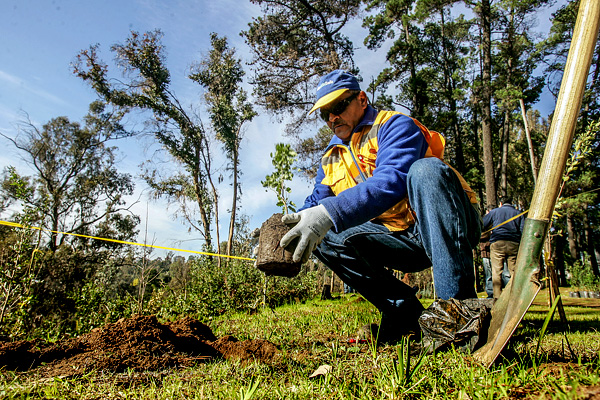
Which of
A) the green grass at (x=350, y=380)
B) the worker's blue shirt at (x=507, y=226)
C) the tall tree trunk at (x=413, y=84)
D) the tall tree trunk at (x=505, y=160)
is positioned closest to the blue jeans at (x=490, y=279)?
the worker's blue shirt at (x=507, y=226)

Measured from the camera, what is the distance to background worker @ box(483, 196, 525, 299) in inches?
283

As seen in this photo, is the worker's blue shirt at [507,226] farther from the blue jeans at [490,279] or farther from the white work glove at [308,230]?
the white work glove at [308,230]

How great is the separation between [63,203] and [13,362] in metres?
27.9

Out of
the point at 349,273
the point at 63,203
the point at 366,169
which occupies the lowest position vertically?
the point at 349,273

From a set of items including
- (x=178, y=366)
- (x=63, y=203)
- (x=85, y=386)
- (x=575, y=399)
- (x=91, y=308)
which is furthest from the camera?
(x=63, y=203)

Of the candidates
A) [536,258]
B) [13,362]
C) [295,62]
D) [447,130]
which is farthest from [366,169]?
[447,130]

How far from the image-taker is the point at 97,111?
25766 millimetres

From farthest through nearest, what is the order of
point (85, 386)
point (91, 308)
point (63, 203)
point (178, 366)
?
1. point (63, 203)
2. point (91, 308)
3. point (178, 366)
4. point (85, 386)

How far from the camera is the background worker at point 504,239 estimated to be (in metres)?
7.18

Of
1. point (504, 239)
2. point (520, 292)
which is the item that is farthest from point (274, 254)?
point (504, 239)

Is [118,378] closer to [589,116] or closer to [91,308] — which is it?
[91,308]

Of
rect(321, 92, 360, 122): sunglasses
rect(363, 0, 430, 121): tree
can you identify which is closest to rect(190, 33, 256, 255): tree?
rect(363, 0, 430, 121): tree

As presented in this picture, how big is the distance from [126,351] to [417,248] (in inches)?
72.3

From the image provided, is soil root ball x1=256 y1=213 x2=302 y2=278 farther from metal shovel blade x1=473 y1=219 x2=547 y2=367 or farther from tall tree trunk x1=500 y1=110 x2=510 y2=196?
tall tree trunk x1=500 y1=110 x2=510 y2=196
